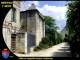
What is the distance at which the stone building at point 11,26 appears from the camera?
34.1ft

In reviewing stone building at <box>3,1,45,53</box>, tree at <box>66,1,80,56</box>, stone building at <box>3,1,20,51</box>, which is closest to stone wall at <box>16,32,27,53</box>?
stone building at <box>3,1,45,53</box>

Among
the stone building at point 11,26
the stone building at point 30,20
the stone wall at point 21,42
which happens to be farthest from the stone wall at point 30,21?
the stone wall at point 21,42

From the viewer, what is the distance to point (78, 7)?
4566 millimetres

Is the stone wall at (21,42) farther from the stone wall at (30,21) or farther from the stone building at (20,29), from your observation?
the stone wall at (30,21)

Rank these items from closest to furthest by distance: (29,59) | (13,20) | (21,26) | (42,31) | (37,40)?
1. (29,59)
2. (13,20)
3. (21,26)
4. (37,40)
5. (42,31)

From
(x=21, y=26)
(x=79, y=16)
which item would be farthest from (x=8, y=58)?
(x=21, y=26)

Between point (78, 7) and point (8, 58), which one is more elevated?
point (78, 7)

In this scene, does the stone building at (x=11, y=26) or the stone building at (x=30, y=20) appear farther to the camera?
the stone building at (x=30, y=20)

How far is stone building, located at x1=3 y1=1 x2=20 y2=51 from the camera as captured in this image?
10.4 m

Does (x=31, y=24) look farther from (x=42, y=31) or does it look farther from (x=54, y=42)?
(x=54, y=42)

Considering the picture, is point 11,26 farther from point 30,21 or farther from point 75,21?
point 75,21

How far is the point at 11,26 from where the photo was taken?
1167 centimetres

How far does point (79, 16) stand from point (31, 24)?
10.4 meters

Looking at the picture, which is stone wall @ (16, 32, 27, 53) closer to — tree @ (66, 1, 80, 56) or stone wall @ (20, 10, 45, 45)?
stone wall @ (20, 10, 45, 45)
